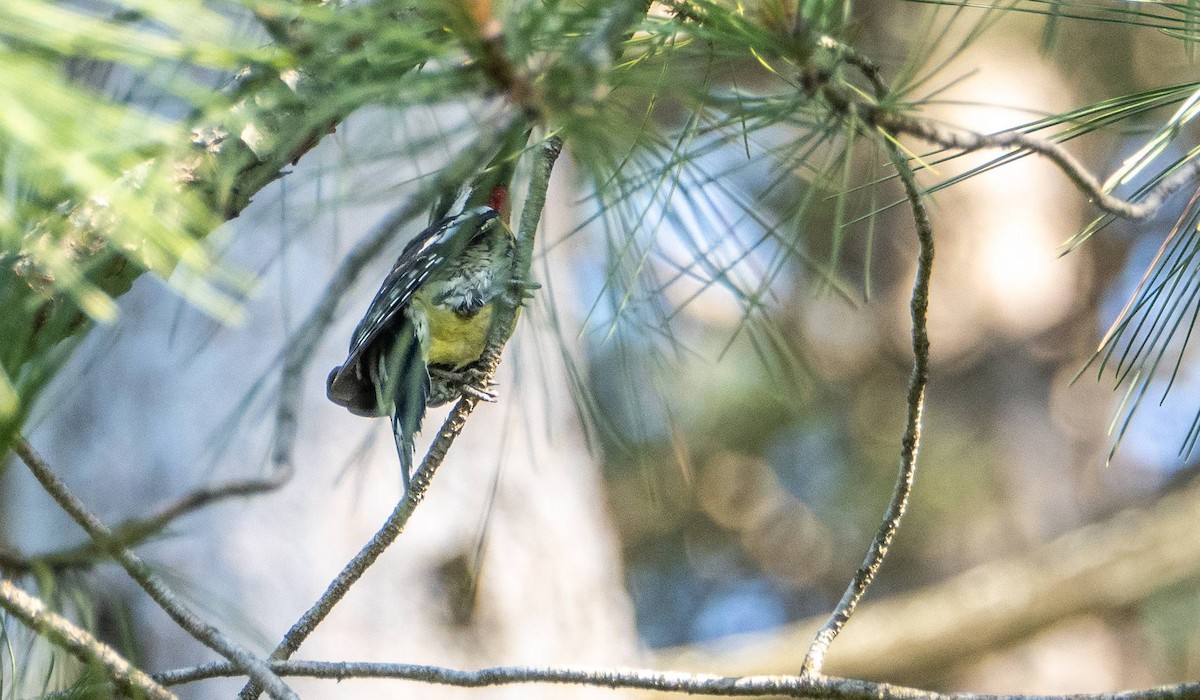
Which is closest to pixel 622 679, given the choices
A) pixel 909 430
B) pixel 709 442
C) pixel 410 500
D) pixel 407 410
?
pixel 410 500

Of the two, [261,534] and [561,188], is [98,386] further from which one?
[561,188]

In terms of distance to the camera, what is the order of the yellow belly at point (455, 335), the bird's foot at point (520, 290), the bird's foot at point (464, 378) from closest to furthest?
the bird's foot at point (520, 290) < the bird's foot at point (464, 378) < the yellow belly at point (455, 335)

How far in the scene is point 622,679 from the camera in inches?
44.9

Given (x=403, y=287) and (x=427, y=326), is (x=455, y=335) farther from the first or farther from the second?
(x=403, y=287)

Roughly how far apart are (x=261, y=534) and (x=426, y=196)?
1.85m

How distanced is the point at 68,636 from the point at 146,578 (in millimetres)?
143

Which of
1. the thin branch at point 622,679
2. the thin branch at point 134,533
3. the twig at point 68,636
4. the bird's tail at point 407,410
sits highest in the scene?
the bird's tail at point 407,410

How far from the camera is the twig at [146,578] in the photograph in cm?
108

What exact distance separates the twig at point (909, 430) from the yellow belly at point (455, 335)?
1.16m

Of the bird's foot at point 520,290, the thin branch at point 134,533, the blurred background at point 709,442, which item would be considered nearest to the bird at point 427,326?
the blurred background at point 709,442

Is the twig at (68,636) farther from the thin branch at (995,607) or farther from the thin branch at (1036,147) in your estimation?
the thin branch at (995,607)

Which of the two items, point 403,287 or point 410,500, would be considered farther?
point 403,287

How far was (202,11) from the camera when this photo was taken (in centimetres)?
66

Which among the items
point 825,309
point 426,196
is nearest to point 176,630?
point 426,196
